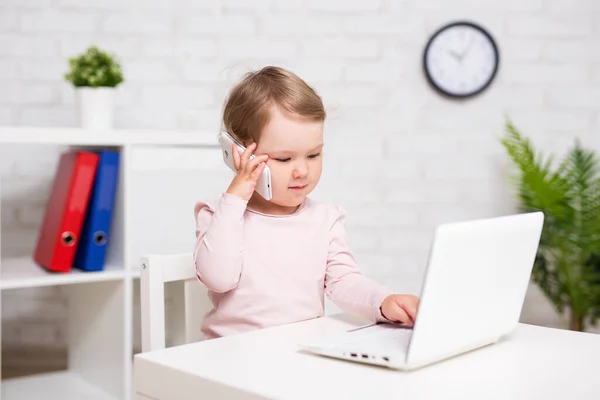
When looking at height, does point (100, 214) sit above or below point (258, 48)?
below

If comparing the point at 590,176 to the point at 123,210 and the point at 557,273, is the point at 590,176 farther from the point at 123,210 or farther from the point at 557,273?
the point at 123,210

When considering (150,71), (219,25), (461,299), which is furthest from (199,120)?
(461,299)

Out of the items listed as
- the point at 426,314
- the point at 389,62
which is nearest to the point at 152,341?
the point at 426,314

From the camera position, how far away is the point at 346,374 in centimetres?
89

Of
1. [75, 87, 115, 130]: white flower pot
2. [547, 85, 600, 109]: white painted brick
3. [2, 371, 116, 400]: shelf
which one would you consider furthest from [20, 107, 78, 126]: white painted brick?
[547, 85, 600, 109]: white painted brick

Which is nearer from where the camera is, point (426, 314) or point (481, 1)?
point (426, 314)

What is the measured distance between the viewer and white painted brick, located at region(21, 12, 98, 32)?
2.66 metres

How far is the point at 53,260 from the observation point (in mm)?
2150

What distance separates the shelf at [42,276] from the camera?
2.07 meters

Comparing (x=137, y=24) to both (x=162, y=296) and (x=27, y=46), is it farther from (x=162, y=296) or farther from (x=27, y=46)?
(x=162, y=296)

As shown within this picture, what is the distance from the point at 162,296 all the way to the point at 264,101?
0.38 meters

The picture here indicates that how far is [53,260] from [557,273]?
169 centimetres

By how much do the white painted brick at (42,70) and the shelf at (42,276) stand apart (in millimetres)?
694

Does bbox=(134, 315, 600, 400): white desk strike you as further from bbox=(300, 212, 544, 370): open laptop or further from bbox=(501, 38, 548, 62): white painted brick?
bbox=(501, 38, 548, 62): white painted brick
